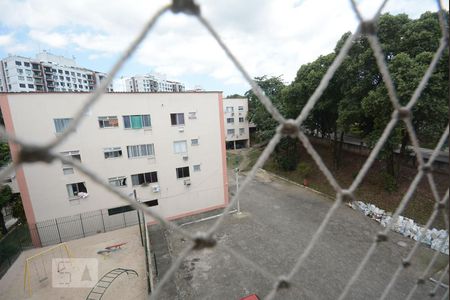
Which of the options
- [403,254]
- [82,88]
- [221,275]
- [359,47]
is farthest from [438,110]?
[82,88]

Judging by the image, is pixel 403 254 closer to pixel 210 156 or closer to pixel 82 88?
pixel 210 156

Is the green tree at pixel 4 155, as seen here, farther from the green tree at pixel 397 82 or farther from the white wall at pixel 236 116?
the white wall at pixel 236 116

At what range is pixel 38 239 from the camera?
9.40 meters

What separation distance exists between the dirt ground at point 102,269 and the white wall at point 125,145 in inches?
53.1

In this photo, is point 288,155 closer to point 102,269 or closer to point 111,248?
point 111,248

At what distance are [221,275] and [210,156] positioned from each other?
5718mm

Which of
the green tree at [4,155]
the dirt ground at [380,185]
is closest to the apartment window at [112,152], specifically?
the green tree at [4,155]

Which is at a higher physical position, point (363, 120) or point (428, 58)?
point (428, 58)

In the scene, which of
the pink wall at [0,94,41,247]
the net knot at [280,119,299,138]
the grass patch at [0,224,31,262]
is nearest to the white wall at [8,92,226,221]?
the pink wall at [0,94,41,247]

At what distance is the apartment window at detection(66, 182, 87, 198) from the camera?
31.1 ft

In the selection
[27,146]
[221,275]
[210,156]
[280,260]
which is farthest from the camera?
[210,156]

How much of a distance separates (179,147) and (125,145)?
2.36m

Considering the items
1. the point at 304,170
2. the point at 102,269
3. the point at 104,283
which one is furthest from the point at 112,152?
Answer: the point at 304,170

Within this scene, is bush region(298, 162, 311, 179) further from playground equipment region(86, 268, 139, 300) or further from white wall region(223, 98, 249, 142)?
white wall region(223, 98, 249, 142)
